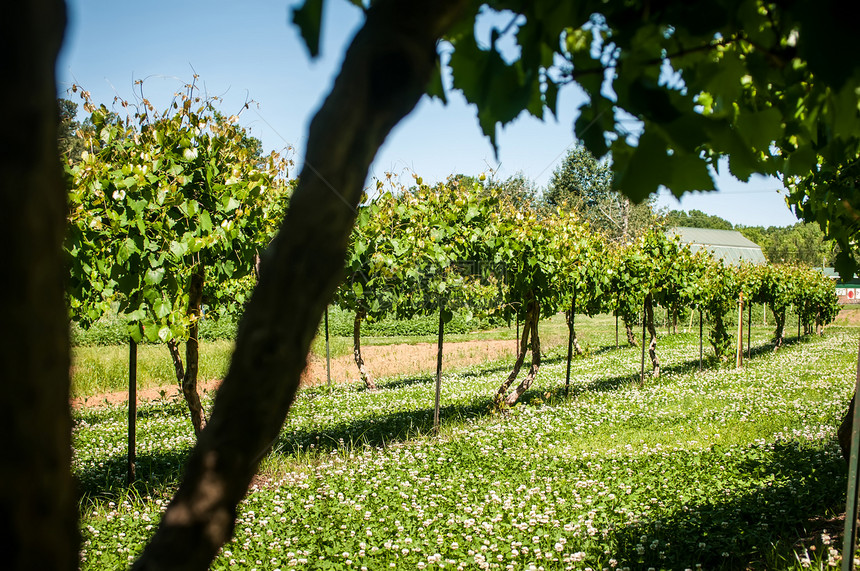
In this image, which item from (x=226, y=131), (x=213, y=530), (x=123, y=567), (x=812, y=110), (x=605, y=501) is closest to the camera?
(x=213, y=530)

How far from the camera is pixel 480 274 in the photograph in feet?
31.1

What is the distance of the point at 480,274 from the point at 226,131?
481cm

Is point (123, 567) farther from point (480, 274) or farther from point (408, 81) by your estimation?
point (480, 274)

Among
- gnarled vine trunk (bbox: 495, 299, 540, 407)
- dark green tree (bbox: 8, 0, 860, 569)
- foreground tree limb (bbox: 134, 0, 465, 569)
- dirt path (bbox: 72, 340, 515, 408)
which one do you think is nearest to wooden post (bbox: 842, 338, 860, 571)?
dark green tree (bbox: 8, 0, 860, 569)

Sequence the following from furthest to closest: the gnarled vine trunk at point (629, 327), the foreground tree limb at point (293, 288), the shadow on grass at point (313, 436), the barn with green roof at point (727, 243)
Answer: the barn with green roof at point (727, 243)
the gnarled vine trunk at point (629, 327)
the shadow on grass at point (313, 436)
the foreground tree limb at point (293, 288)

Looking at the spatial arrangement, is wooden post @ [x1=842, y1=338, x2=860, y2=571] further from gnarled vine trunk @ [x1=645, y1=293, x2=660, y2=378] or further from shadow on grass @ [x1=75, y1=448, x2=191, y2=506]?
gnarled vine trunk @ [x1=645, y1=293, x2=660, y2=378]

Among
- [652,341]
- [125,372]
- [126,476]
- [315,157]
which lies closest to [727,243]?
[652,341]

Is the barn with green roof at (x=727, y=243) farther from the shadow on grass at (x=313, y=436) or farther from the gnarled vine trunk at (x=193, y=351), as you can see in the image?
the gnarled vine trunk at (x=193, y=351)

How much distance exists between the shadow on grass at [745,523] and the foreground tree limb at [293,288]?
3860mm

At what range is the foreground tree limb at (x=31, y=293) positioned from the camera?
0.63m

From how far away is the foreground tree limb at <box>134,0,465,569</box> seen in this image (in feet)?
2.75

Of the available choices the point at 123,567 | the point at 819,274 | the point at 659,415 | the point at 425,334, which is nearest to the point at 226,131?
the point at 123,567

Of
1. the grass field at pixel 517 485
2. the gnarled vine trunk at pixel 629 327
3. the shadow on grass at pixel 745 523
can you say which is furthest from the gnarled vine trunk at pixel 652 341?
the shadow on grass at pixel 745 523

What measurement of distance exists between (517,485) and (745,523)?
208 cm
